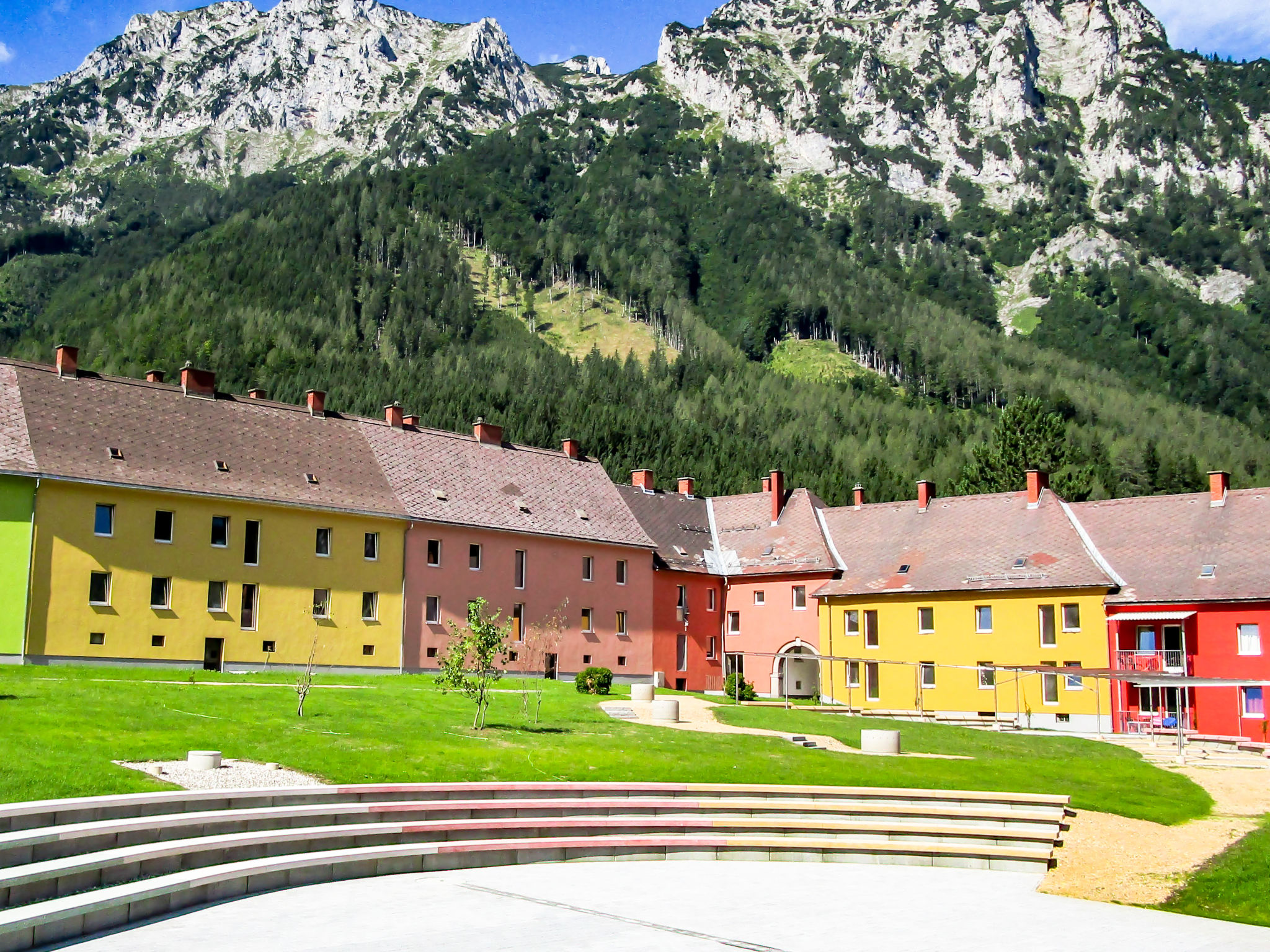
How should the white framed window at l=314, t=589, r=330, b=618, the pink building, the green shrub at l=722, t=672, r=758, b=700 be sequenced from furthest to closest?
the pink building < the green shrub at l=722, t=672, r=758, b=700 < the white framed window at l=314, t=589, r=330, b=618

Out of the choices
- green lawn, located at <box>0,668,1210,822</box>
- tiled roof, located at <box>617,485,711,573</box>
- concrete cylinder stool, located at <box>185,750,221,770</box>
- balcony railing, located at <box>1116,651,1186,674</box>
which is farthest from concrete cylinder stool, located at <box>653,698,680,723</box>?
tiled roof, located at <box>617,485,711,573</box>

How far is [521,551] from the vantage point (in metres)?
58.3

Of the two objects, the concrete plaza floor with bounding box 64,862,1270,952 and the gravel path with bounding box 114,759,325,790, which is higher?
the gravel path with bounding box 114,759,325,790

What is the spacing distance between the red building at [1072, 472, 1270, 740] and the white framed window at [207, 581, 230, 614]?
3797 centimetres

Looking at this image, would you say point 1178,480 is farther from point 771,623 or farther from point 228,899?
point 228,899

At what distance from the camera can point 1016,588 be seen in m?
55.5

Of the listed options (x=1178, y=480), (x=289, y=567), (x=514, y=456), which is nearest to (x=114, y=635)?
(x=289, y=567)

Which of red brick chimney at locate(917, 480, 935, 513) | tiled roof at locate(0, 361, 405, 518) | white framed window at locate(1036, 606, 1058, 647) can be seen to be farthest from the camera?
red brick chimney at locate(917, 480, 935, 513)

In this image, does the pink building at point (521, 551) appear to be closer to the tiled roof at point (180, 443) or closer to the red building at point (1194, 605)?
the tiled roof at point (180, 443)

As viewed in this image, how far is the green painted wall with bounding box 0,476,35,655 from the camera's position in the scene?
41500 millimetres

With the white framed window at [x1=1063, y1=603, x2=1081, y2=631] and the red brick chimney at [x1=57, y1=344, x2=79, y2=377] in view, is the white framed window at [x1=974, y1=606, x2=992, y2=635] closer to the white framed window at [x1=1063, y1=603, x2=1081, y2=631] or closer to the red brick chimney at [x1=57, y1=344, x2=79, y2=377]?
the white framed window at [x1=1063, y1=603, x2=1081, y2=631]

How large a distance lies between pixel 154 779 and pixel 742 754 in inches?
538

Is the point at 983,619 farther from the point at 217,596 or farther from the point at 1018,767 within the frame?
the point at 217,596

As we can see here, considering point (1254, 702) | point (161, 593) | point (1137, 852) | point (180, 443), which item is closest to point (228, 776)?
point (1137, 852)
